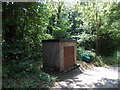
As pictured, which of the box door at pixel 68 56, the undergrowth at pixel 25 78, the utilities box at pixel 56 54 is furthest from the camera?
the box door at pixel 68 56

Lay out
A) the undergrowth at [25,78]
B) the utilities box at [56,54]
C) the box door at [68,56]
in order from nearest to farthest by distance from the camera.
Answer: the undergrowth at [25,78] → the utilities box at [56,54] → the box door at [68,56]

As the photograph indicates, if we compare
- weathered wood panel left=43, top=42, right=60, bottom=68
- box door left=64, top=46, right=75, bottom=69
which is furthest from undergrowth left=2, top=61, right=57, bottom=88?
box door left=64, top=46, right=75, bottom=69

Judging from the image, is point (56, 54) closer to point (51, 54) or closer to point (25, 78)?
point (51, 54)

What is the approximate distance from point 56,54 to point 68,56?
3.74ft

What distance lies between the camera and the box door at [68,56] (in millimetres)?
8094

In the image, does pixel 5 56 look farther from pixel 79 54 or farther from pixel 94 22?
pixel 94 22

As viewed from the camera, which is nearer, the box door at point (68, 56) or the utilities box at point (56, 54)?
the utilities box at point (56, 54)

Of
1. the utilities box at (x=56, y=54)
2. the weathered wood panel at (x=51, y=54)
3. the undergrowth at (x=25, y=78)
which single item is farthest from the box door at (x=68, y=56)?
the undergrowth at (x=25, y=78)

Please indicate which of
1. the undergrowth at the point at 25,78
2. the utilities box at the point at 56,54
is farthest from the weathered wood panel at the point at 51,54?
the undergrowth at the point at 25,78

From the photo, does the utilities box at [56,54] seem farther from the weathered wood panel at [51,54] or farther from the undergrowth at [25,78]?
the undergrowth at [25,78]

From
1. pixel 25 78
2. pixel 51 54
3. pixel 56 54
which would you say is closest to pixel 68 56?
pixel 56 54

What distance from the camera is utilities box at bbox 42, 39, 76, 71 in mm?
7539

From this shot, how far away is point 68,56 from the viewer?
8461mm

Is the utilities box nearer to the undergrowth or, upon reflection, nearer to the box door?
the box door
